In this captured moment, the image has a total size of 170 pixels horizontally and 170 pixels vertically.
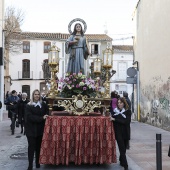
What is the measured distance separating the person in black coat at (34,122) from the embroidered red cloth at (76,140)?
16cm

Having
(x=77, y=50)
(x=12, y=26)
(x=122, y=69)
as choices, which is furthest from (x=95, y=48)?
(x=77, y=50)

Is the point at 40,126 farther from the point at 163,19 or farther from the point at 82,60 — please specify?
the point at 163,19

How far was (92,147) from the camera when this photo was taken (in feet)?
24.8

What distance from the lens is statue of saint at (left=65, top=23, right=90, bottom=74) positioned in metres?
9.38

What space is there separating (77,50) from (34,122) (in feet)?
8.98

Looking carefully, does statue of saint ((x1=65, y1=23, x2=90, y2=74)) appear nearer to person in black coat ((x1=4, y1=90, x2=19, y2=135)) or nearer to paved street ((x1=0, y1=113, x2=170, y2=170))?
paved street ((x1=0, y1=113, x2=170, y2=170))

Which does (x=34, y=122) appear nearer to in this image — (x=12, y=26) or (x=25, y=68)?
(x=12, y=26)

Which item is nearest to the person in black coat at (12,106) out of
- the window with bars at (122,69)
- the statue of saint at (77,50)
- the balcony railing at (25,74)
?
the statue of saint at (77,50)

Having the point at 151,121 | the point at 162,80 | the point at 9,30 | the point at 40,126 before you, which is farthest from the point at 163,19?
the point at 9,30

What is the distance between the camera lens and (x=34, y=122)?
24.4 ft

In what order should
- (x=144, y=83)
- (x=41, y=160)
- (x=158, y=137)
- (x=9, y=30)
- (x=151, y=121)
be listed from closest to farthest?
(x=158, y=137), (x=41, y=160), (x=151, y=121), (x=144, y=83), (x=9, y=30)

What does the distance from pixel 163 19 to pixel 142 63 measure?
235 inches

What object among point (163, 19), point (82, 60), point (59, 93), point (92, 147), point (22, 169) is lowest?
point (22, 169)

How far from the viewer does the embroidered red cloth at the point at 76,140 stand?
752 cm
